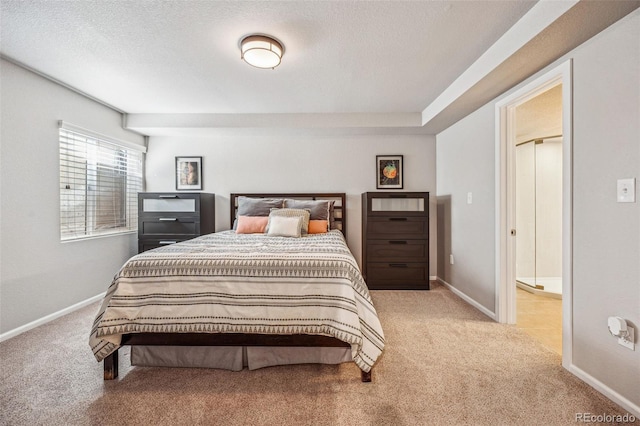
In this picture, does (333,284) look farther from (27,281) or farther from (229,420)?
(27,281)

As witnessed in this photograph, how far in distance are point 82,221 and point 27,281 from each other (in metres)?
0.81

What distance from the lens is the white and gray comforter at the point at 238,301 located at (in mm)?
1655

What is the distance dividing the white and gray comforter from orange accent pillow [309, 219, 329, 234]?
1.67m

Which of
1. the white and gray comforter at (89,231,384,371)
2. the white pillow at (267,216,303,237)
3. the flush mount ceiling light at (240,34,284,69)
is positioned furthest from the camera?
the white pillow at (267,216,303,237)

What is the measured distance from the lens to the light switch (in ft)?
4.63

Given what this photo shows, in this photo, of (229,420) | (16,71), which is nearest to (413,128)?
(229,420)

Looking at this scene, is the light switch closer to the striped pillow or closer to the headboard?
the striped pillow

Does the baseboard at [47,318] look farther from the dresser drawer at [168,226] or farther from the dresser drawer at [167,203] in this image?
the dresser drawer at [167,203]

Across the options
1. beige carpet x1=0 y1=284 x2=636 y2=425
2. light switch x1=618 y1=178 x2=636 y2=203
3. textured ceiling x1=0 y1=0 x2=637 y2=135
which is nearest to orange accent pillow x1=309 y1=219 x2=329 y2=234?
textured ceiling x1=0 y1=0 x2=637 y2=135

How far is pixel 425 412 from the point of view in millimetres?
1440

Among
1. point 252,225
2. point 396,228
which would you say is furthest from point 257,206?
point 396,228

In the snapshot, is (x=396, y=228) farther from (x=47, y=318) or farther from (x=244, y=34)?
(x=47, y=318)
